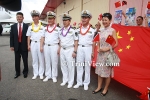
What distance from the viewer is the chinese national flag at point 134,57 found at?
320 centimetres

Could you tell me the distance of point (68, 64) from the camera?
13.3 feet

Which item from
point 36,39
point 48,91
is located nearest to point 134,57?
point 48,91

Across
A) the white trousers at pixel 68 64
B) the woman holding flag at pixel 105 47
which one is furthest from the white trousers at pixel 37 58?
the woman holding flag at pixel 105 47

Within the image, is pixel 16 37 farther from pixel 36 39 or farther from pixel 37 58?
pixel 37 58

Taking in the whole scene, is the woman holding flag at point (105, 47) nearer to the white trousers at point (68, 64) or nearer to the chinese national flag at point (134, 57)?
the chinese national flag at point (134, 57)

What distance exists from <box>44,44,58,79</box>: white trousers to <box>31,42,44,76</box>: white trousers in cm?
29

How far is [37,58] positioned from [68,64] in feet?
3.87

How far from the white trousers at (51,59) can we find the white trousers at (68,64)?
10.1 inches

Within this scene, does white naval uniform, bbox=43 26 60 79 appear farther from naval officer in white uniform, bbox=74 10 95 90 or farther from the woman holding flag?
the woman holding flag

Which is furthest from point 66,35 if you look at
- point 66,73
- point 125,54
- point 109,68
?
point 125,54

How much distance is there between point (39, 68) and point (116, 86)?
2.34 meters

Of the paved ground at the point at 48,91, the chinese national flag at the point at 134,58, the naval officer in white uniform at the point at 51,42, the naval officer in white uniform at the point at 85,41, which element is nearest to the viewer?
the chinese national flag at the point at 134,58

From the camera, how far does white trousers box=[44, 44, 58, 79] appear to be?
420 centimetres

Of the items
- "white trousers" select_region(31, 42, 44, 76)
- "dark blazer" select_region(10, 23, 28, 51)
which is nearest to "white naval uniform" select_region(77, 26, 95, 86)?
"white trousers" select_region(31, 42, 44, 76)
